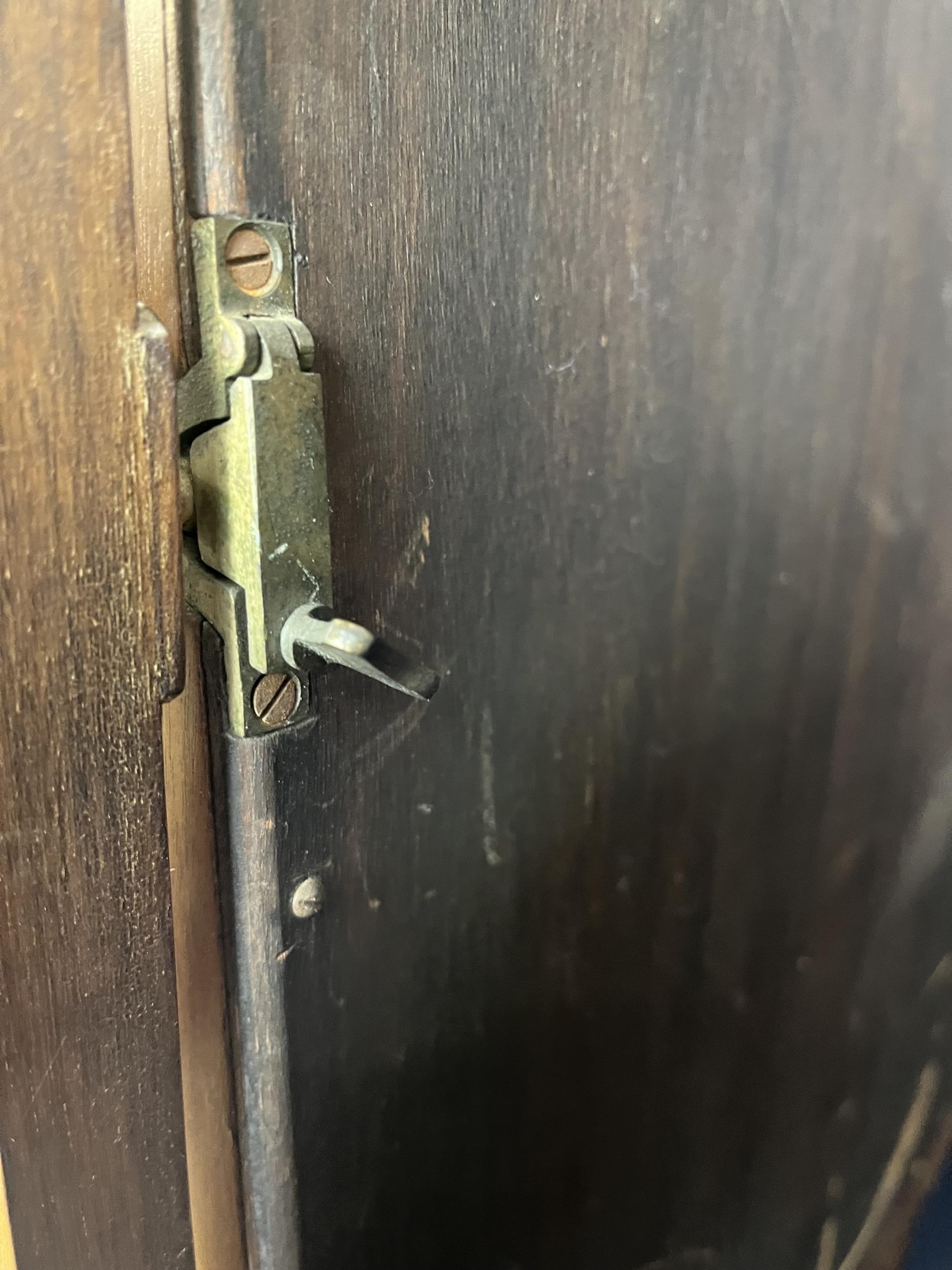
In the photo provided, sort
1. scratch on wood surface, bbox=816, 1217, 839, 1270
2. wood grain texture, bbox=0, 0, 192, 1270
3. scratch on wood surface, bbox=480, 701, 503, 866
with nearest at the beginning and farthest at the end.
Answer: wood grain texture, bbox=0, 0, 192, 1270
scratch on wood surface, bbox=480, 701, 503, 866
scratch on wood surface, bbox=816, 1217, 839, 1270

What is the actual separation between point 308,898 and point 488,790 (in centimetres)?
9

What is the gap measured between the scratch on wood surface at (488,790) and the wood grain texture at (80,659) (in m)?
0.13

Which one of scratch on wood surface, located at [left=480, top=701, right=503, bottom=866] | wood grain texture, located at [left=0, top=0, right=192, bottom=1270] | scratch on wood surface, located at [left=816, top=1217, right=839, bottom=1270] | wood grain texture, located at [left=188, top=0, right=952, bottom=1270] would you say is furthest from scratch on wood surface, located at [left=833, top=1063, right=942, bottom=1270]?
wood grain texture, located at [left=0, top=0, right=192, bottom=1270]

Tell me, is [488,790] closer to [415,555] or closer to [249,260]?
[415,555]

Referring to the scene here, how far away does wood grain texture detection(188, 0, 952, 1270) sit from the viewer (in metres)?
0.29

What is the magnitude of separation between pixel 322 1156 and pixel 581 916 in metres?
0.15

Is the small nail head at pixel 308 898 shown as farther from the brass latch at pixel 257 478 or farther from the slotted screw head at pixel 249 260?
the slotted screw head at pixel 249 260

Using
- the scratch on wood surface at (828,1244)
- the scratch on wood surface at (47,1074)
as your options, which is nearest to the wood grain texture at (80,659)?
the scratch on wood surface at (47,1074)

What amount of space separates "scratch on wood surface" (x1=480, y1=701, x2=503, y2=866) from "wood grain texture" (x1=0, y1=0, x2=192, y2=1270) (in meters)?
0.13

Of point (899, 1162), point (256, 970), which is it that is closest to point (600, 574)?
point (256, 970)

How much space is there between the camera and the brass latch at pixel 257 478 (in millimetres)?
251

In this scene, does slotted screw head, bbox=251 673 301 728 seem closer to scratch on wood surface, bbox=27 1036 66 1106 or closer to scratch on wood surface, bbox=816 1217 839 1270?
scratch on wood surface, bbox=27 1036 66 1106

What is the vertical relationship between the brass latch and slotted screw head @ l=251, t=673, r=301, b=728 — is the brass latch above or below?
above

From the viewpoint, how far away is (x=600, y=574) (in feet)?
1.21
